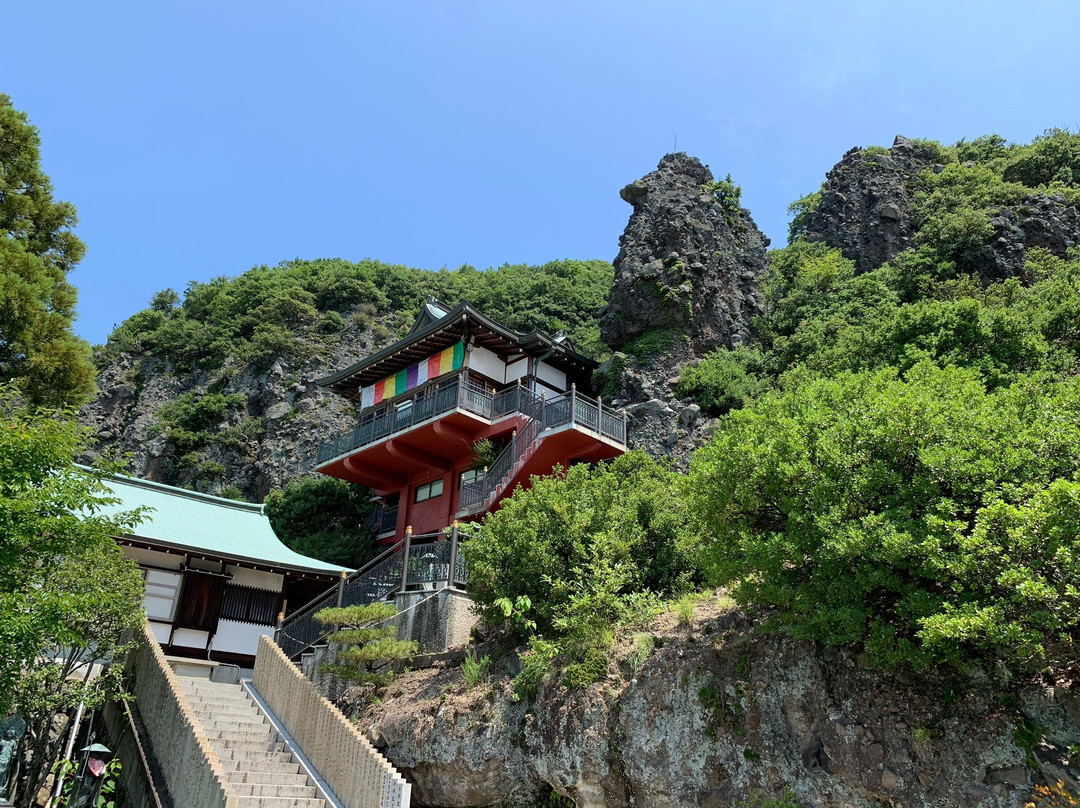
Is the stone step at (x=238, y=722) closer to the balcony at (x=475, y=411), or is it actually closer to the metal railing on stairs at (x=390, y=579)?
the metal railing on stairs at (x=390, y=579)

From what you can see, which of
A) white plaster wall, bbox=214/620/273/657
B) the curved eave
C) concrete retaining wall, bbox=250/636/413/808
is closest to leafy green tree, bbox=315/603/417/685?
concrete retaining wall, bbox=250/636/413/808

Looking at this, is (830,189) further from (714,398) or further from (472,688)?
(472,688)

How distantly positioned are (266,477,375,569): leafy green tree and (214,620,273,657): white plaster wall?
683cm

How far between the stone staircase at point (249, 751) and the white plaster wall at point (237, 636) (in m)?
5.30

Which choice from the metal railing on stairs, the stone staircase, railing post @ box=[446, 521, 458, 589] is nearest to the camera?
the stone staircase

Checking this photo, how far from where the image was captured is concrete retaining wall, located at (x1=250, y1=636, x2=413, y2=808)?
30.1 ft

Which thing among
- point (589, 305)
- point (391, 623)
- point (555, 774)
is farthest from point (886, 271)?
point (555, 774)

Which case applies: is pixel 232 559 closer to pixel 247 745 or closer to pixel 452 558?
pixel 452 558

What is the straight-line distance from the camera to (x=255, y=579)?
20.8m

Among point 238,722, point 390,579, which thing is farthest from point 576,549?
point 238,722

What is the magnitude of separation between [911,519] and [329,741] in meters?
8.19

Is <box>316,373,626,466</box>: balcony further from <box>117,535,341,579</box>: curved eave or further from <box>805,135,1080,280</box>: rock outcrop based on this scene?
<box>805,135,1080,280</box>: rock outcrop

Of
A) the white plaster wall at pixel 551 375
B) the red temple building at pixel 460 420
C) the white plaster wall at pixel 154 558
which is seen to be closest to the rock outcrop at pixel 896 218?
the white plaster wall at pixel 551 375

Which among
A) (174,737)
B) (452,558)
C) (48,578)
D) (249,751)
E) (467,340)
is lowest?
(249,751)
